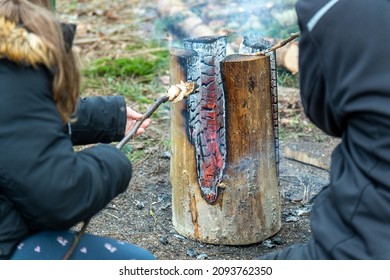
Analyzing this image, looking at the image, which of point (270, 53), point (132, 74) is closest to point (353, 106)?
point (270, 53)

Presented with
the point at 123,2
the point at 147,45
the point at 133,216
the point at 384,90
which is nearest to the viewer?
the point at 384,90

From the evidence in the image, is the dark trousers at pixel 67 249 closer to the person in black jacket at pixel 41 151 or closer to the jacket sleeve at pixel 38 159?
the person in black jacket at pixel 41 151

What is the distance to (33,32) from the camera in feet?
7.39

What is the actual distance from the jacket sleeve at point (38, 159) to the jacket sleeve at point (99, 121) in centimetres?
57

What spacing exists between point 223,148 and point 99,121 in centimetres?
85

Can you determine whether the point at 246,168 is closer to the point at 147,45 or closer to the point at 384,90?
the point at 384,90

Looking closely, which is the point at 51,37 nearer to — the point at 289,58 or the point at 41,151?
the point at 41,151

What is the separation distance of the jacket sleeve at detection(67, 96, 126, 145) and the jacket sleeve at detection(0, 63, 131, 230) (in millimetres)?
574

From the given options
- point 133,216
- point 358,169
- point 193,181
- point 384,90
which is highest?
point 384,90

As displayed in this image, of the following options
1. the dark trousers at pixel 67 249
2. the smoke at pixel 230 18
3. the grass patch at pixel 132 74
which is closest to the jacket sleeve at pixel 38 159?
the dark trousers at pixel 67 249

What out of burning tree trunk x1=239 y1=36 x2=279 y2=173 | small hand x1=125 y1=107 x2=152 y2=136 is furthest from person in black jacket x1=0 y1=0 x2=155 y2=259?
burning tree trunk x1=239 y1=36 x2=279 y2=173

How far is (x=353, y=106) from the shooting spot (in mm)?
2283
